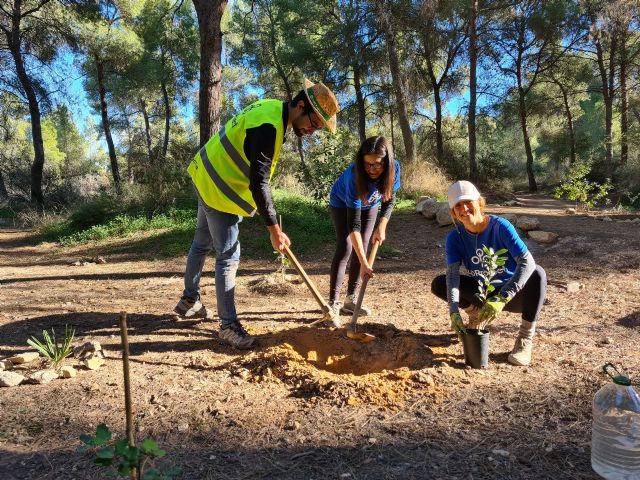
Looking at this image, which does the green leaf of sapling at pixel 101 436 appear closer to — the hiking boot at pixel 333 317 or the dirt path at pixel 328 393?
the dirt path at pixel 328 393

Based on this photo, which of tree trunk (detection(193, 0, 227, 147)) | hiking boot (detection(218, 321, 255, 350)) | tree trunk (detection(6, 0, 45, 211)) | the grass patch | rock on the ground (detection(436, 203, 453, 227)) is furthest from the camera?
tree trunk (detection(6, 0, 45, 211))

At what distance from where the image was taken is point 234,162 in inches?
114

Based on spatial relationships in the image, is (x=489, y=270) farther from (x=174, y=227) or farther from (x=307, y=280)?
(x=174, y=227)

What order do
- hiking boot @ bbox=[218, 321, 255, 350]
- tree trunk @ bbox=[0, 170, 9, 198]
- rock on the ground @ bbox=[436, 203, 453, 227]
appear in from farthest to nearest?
tree trunk @ bbox=[0, 170, 9, 198]
rock on the ground @ bbox=[436, 203, 453, 227]
hiking boot @ bbox=[218, 321, 255, 350]

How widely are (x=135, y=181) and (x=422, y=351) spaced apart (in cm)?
918

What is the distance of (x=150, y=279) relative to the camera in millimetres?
5465

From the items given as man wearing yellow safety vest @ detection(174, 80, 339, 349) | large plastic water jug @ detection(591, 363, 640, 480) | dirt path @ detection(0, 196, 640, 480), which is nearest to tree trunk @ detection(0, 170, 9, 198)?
dirt path @ detection(0, 196, 640, 480)

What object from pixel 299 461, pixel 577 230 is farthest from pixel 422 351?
pixel 577 230

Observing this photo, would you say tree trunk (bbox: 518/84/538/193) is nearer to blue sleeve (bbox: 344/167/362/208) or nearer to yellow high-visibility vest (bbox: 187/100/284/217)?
blue sleeve (bbox: 344/167/362/208)

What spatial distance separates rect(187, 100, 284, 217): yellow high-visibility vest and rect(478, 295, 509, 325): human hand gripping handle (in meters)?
1.52

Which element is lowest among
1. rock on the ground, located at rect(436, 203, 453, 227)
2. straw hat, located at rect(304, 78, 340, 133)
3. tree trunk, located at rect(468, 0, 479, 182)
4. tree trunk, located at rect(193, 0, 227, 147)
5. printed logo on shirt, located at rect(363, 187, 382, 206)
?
rock on the ground, located at rect(436, 203, 453, 227)

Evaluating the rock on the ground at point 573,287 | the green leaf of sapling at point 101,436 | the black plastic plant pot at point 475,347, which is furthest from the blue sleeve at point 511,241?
the green leaf of sapling at point 101,436

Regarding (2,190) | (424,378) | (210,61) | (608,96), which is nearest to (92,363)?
(424,378)

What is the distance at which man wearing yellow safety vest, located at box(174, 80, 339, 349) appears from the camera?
2736mm
